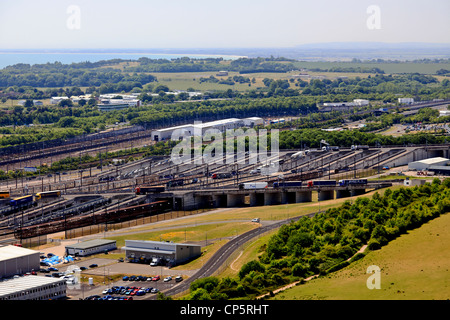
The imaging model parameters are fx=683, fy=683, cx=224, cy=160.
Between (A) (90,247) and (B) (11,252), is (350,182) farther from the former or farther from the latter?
(B) (11,252)

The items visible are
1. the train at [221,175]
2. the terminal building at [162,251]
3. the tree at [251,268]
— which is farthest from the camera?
the train at [221,175]

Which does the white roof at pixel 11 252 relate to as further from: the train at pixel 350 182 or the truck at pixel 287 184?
the train at pixel 350 182

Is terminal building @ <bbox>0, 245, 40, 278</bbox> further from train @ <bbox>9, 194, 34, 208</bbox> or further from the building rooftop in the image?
train @ <bbox>9, 194, 34, 208</bbox>

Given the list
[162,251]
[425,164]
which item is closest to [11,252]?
[162,251]

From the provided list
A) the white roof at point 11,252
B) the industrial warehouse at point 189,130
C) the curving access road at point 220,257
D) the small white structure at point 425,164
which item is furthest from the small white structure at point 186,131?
the white roof at point 11,252

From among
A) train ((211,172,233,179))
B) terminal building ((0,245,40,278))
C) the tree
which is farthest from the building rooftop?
train ((211,172,233,179))
